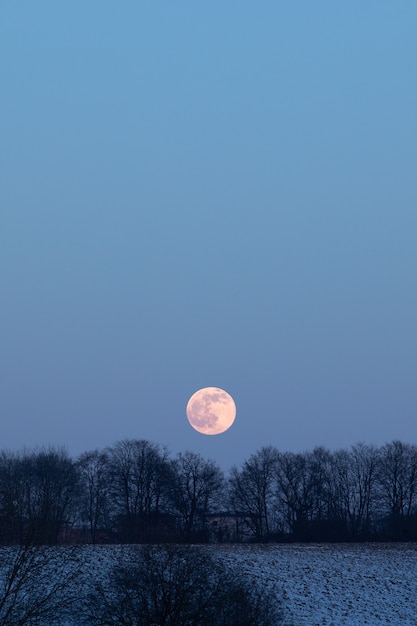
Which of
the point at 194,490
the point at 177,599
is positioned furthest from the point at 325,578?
the point at 194,490

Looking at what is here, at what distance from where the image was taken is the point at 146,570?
79.4 ft

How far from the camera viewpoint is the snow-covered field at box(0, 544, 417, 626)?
36812mm

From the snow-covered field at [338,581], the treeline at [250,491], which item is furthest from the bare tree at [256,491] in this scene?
the snow-covered field at [338,581]

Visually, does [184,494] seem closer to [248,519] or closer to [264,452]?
[248,519]

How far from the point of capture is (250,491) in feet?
320

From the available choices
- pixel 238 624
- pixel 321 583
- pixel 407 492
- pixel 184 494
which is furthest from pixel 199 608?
pixel 407 492

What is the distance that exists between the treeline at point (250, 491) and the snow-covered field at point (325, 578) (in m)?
33.7

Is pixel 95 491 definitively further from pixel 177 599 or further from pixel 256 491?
pixel 177 599

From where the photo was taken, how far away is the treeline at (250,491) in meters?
86.2

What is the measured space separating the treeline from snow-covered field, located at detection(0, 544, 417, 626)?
111ft

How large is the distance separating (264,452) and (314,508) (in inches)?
425

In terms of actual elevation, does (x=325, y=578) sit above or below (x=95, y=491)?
below

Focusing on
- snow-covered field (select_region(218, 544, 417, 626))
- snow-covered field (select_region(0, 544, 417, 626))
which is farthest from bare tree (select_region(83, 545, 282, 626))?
snow-covered field (select_region(218, 544, 417, 626))

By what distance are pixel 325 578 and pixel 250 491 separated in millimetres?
56111
